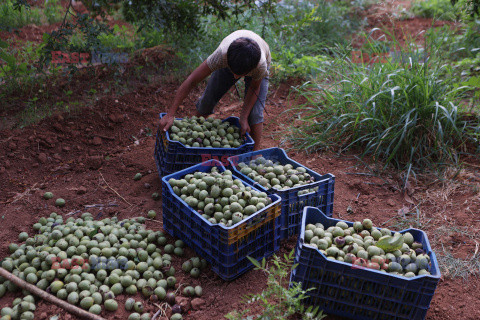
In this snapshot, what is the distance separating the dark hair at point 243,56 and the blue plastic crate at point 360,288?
1362 millimetres

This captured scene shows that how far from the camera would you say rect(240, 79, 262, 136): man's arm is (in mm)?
3836

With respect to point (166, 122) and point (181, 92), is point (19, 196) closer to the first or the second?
point (166, 122)

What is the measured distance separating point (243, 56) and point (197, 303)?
1808 millimetres

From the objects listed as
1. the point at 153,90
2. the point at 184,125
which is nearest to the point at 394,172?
the point at 184,125

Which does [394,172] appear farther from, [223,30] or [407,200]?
[223,30]

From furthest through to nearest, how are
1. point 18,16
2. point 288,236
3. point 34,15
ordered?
point 34,15 < point 18,16 < point 288,236

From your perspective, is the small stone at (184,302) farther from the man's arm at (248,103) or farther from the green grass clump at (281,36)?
the green grass clump at (281,36)

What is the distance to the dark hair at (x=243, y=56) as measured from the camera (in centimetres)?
304

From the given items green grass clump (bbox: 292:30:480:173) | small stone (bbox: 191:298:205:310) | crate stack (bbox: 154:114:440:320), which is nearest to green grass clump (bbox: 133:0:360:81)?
green grass clump (bbox: 292:30:480:173)

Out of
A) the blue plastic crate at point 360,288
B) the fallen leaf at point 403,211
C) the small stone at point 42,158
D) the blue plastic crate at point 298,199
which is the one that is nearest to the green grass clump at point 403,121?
the fallen leaf at point 403,211

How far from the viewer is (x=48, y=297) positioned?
2.51m

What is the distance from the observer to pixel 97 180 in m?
4.05

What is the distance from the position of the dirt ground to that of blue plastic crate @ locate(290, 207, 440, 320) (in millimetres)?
440

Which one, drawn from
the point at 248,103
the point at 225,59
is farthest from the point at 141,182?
the point at 225,59
